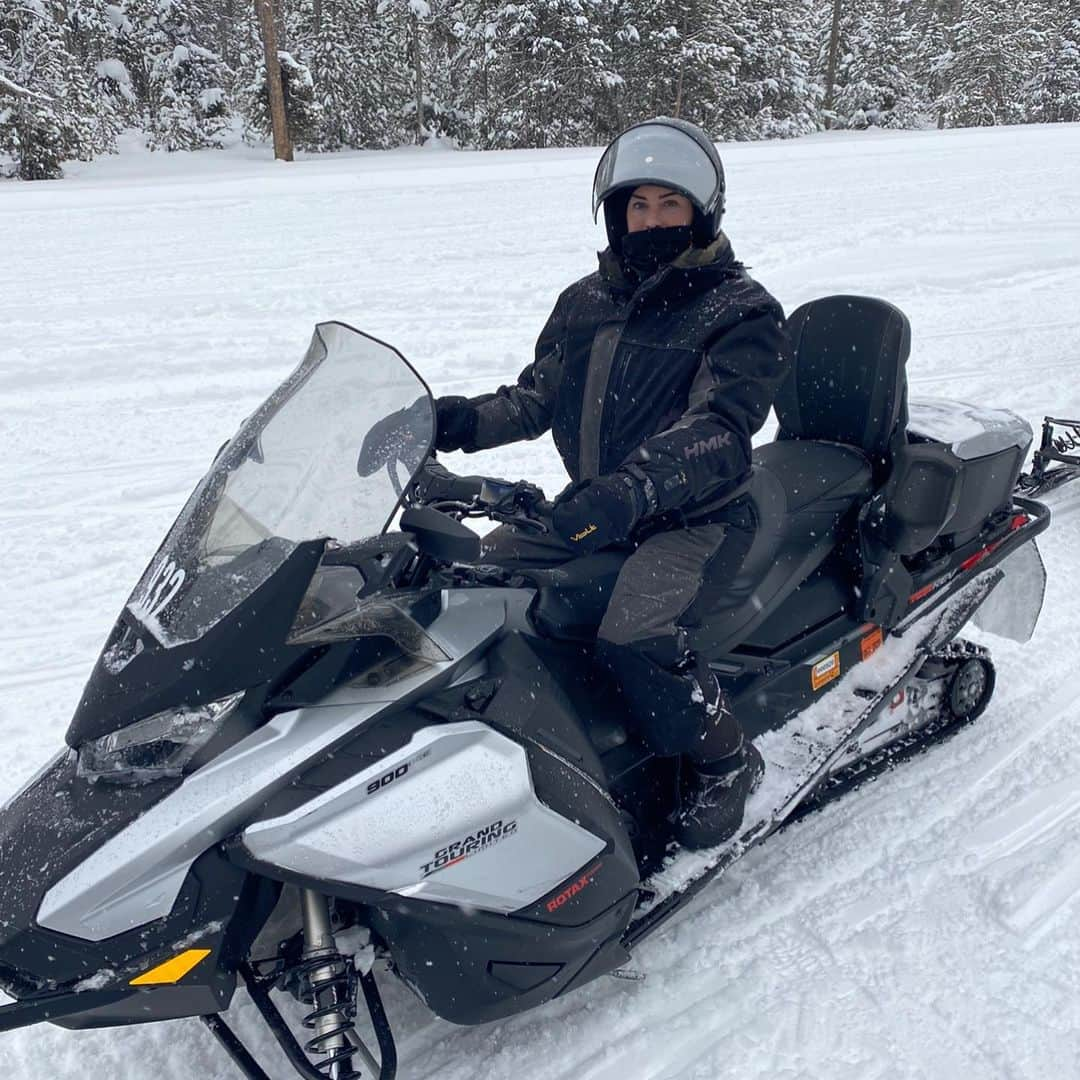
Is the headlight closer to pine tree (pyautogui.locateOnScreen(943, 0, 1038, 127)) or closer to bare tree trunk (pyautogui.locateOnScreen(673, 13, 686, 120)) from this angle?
bare tree trunk (pyautogui.locateOnScreen(673, 13, 686, 120))

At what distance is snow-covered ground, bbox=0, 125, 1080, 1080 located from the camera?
7.59 ft

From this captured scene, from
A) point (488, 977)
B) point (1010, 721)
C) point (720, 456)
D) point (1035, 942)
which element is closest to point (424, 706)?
point (488, 977)

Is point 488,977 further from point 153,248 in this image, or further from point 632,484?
point 153,248

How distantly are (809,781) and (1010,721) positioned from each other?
3.16 feet

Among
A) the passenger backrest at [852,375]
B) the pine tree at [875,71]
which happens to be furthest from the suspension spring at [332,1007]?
the pine tree at [875,71]

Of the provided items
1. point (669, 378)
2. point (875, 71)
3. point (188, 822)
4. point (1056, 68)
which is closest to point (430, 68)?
point (875, 71)

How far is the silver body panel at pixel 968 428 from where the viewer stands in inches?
124

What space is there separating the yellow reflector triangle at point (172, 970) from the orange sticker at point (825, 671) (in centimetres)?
175

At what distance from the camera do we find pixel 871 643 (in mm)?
3059

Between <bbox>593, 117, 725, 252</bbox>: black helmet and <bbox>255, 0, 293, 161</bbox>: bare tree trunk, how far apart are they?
1972 centimetres

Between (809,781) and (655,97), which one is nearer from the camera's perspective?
(809,781)

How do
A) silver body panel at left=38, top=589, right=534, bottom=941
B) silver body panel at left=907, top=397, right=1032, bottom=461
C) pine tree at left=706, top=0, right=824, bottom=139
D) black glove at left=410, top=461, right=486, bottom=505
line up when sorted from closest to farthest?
silver body panel at left=38, top=589, right=534, bottom=941 < black glove at left=410, top=461, right=486, bottom=505 < silver body panel at left=907, top=397, right=1032, bottom=461 < pine tree at left=706, top=0, right=824, bottom=139

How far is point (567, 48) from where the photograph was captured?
82.3 ft

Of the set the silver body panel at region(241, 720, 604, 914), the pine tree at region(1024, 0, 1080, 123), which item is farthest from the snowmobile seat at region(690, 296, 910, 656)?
the pine tree at region(1024, 0, 1080, 123)
